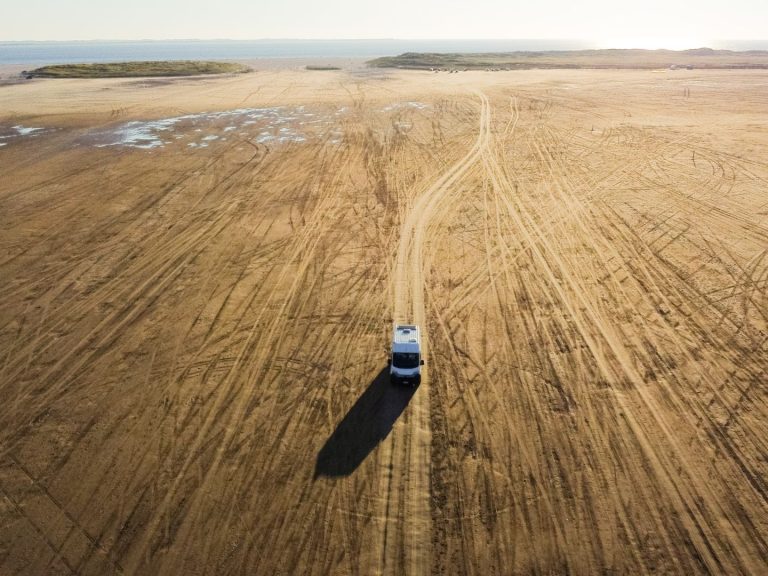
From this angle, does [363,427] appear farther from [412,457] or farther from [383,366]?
[383,366]

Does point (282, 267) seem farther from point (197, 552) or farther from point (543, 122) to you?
point (543, 122)

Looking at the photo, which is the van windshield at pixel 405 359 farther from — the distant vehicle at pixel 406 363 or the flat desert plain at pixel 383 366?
the flat desert plain at pixel 383 366

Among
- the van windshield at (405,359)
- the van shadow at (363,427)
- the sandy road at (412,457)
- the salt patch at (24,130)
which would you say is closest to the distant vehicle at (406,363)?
the van windshield at (405,359)

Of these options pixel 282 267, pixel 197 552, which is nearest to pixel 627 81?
pixel 282 267

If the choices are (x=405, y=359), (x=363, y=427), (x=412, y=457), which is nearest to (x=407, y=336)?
(x=405, y=359)

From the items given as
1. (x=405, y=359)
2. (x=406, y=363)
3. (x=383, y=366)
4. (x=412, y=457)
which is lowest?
(x=412, y=457)

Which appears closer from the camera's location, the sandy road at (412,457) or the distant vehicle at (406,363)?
the sandy road at (412,457)
